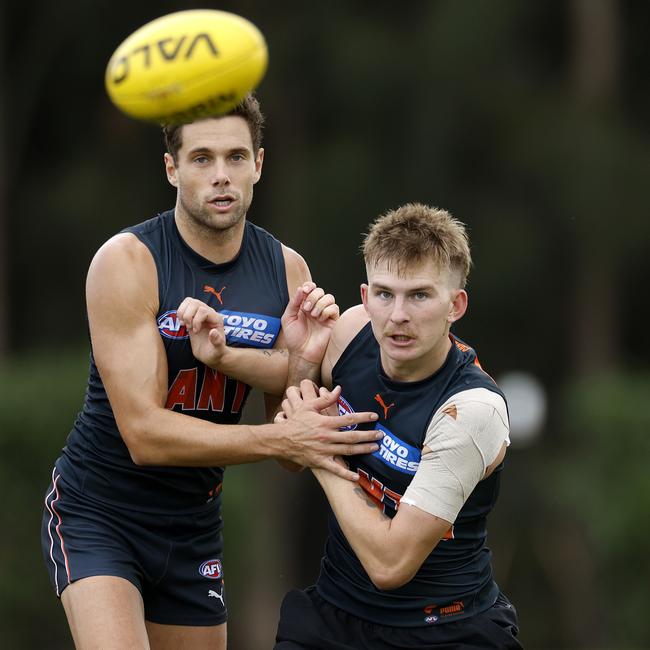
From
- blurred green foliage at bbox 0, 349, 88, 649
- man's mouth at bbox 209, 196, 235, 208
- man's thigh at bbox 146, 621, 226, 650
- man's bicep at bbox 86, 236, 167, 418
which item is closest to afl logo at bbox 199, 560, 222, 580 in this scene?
man's thigh at bbox 146, 621, 226, 650

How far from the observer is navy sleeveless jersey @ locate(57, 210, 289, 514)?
6602mm

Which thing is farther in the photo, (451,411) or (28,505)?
(28,505)

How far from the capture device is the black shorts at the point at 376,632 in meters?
6.14

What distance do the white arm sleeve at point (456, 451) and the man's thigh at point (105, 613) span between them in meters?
1.30

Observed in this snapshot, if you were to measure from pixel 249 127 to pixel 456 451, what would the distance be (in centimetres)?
177

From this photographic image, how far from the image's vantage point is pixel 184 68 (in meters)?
6.08

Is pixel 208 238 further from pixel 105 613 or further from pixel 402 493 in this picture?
pixel 105 613

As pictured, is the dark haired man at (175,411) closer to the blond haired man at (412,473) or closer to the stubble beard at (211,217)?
the stubble beard at (211,217)

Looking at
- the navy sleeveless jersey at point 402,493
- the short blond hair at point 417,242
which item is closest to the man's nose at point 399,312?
the short blond hair at point 417,242

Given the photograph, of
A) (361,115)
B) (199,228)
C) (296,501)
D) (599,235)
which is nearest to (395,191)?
(361,115)

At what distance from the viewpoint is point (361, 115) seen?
24312mm

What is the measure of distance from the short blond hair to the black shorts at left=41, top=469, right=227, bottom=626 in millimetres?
1676

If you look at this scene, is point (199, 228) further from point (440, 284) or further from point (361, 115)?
point (361, 115)

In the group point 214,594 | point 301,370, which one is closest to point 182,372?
point 301,370
